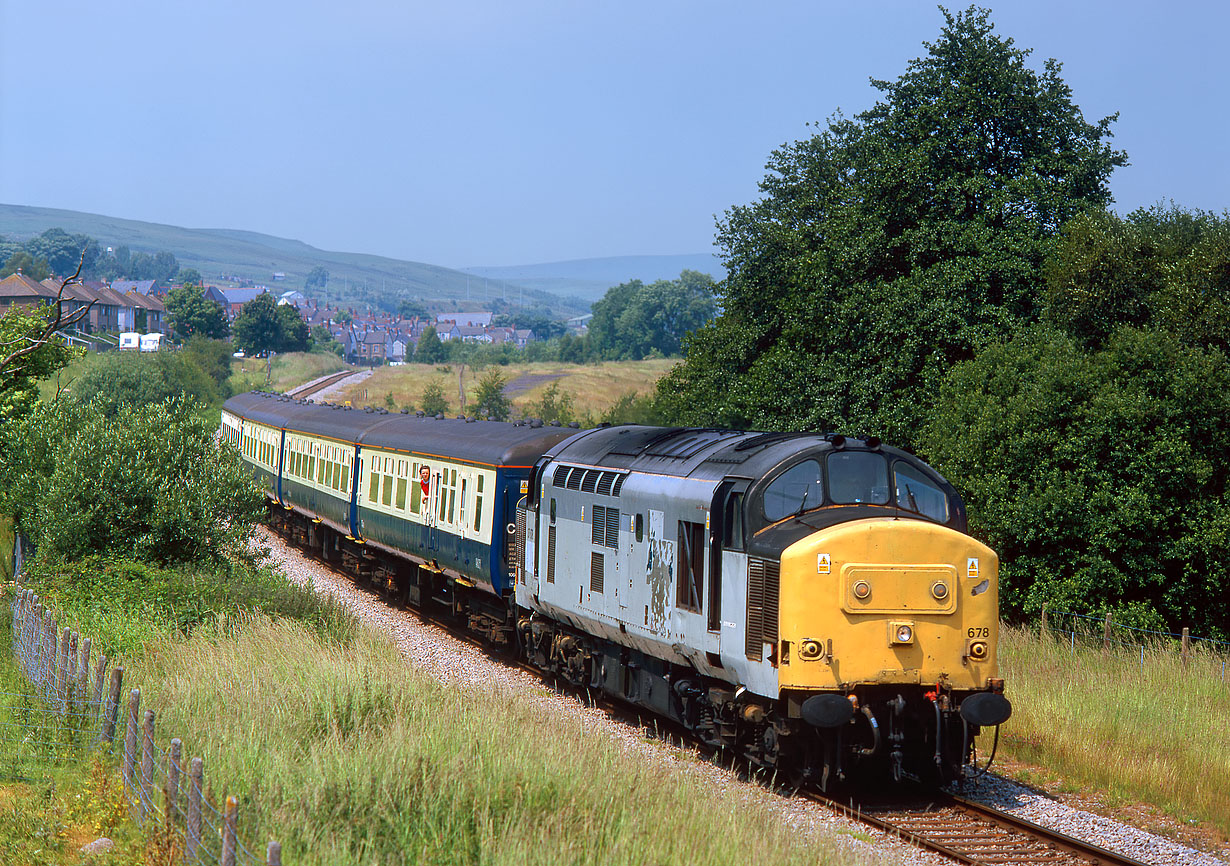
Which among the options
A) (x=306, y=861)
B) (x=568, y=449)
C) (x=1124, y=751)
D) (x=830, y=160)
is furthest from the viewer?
Answer: (x=830, y=160)

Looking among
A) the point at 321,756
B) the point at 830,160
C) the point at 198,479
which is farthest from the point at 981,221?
the point at 321,756

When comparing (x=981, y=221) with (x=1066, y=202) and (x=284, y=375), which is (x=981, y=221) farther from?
(x=284, y=375)

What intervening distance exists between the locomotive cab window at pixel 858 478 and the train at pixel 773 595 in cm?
2

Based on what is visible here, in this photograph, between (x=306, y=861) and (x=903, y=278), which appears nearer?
(x=306, y=861)

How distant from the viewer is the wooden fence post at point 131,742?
1018 cm

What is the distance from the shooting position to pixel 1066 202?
1261 inches

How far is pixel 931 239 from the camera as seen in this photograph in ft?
108

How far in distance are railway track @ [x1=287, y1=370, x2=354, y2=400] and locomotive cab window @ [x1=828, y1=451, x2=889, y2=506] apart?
9188 cm

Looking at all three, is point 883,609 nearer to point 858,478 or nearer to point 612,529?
point 858,478

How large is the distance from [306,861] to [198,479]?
14.7 m

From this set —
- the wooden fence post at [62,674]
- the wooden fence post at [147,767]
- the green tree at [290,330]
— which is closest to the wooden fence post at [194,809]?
the wooden fence post at [147,767]

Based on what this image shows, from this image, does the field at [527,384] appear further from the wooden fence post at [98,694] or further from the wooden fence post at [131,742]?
the wooden fence post at [131,742]

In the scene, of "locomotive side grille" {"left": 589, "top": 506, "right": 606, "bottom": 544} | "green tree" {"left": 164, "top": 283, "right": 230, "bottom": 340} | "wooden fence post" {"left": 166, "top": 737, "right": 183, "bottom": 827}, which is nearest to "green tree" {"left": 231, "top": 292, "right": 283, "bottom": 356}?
"green tree" {"left": 164, "top": 283, "right": 230, "bottom": 340}

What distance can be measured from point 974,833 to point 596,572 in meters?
6.15
